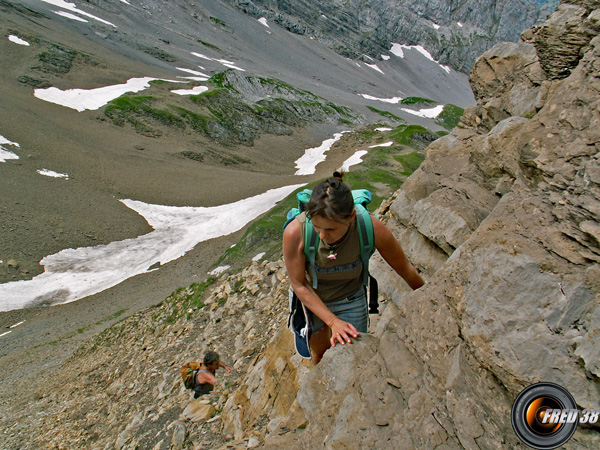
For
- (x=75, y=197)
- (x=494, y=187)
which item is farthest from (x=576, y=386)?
(x=75, y=197)

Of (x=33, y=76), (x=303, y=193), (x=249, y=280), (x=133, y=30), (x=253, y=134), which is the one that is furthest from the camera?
(x=133, y=30)

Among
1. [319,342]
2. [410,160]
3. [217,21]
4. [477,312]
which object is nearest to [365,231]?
[477,312]

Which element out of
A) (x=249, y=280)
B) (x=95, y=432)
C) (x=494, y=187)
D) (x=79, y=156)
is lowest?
(x=79, y=156)

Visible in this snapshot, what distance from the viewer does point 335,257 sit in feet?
14.4

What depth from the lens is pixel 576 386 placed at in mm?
3074

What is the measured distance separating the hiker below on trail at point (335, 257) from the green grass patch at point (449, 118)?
128674 millimetres

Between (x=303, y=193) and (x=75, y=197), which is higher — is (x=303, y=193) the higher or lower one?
the higher one

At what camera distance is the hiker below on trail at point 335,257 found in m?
3.90

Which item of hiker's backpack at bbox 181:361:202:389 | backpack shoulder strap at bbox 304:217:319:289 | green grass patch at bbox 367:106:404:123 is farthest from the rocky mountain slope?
green grass patch at bbox 367:106:404:123

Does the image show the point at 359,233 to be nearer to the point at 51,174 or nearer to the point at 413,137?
the point at 51,174

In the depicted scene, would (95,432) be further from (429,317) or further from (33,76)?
(33,76)

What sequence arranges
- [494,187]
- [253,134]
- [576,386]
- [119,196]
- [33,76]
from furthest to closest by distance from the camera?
[253,134]
[33,76]
[119,196]
[494,187]
[576,386]

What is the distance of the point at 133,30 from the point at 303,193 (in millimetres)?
132575
